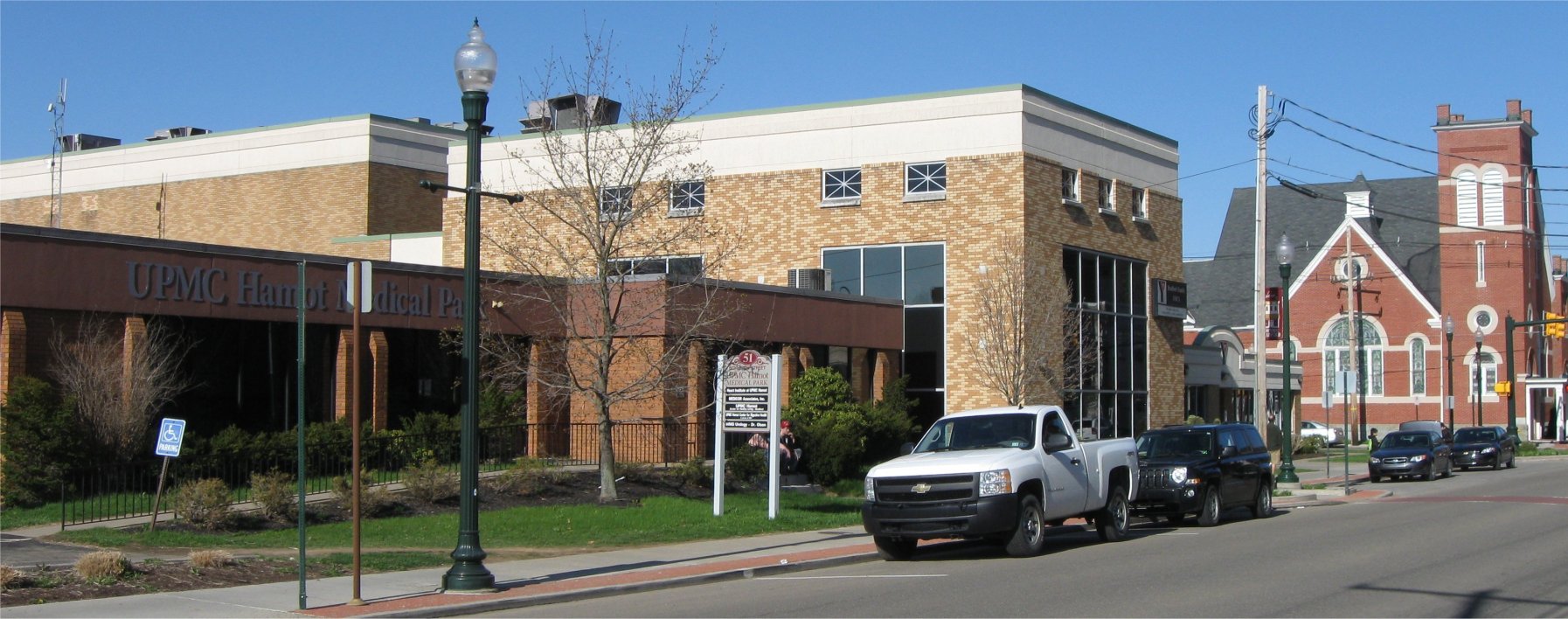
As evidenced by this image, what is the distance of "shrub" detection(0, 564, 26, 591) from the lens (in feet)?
42.5

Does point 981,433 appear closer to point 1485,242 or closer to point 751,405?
point 751,405

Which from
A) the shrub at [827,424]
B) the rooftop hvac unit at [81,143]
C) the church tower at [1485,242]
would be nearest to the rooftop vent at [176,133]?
the rooftop hvac unit at [81,143]

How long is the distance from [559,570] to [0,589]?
562 centimetres

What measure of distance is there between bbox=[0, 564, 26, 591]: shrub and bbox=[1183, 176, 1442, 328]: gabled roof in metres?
72.9

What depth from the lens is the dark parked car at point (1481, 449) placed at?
1682 inches

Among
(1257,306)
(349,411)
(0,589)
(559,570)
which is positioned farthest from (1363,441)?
(0,589)

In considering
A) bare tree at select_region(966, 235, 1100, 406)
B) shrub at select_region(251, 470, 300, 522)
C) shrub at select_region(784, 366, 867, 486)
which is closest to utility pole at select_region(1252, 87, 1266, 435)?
bare tree at select_region(966, 235, 1100, 406)

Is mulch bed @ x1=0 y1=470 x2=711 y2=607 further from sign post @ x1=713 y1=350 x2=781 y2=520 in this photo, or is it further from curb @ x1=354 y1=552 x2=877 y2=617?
sign post @ x1=713 y1=350 x2=781 y2=520

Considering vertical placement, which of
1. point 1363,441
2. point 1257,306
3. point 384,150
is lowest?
point 1363,441

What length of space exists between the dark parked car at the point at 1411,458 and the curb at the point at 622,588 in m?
23.5

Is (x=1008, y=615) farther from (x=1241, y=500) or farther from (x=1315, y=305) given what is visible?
(x=1315, y=305)

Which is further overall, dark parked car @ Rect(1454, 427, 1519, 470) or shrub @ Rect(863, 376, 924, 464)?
dark parked car @ Rect(1454, 427, 1519, 470)

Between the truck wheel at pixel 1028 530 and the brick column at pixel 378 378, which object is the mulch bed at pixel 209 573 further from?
the truck wheel at pixel 1028 530

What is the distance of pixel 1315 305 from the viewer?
78.2m
